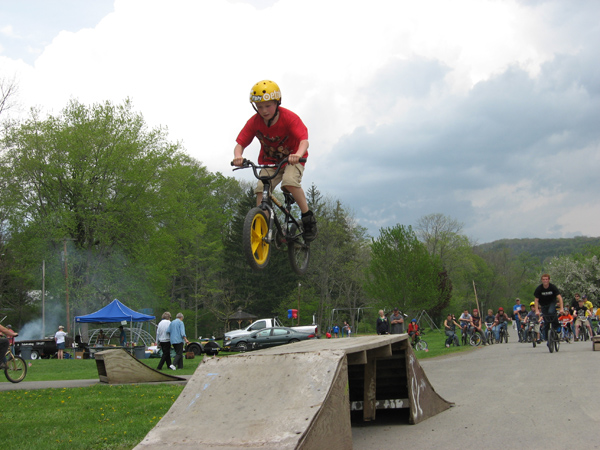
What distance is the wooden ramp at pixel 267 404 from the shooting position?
13.0 feet

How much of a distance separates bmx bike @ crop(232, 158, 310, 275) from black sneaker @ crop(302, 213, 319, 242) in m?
0.06

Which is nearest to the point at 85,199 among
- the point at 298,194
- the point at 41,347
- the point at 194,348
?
the point at 41,347

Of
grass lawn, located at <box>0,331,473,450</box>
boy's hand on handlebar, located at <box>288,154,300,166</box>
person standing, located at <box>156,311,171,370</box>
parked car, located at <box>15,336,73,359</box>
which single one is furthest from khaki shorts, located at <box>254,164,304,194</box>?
parked car, located at <box>15,336,73,359</box>

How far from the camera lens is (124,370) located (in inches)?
450

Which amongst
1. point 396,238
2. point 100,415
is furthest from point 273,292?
point 100,415

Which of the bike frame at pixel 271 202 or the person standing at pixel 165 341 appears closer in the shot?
the bike frame at pixel 271 202

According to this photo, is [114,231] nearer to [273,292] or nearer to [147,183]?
[147,183]

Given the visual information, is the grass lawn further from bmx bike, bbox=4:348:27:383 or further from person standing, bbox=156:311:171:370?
person standing, bbox=156:311:171:370

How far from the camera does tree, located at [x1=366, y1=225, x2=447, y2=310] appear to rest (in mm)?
43125

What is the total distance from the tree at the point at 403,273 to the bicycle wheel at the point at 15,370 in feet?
110

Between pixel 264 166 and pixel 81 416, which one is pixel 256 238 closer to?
pixel 264 166

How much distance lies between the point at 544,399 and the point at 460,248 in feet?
238

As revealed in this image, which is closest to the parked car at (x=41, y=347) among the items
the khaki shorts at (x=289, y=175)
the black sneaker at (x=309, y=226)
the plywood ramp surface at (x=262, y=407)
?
the black sneaker at (x=309, y=226)

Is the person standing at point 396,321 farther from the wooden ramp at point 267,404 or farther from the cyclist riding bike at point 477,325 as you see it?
the wooden ramp at point 267,404
